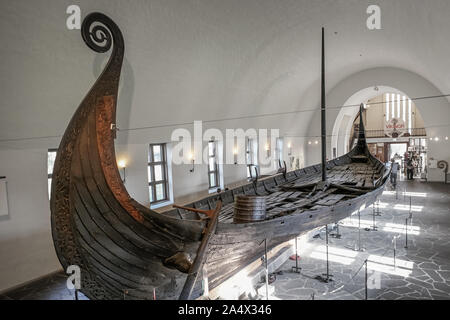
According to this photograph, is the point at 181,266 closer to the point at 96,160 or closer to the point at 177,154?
the point at 96,160

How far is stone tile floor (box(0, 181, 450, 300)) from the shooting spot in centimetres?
471

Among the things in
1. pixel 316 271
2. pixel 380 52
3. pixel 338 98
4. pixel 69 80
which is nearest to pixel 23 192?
pixel 69 80

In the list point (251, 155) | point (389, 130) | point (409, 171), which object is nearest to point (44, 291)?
point (251, 155)

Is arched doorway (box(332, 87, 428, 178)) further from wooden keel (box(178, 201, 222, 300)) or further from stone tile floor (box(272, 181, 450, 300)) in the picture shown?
wooden keel (box(178, 201, 222, 300))

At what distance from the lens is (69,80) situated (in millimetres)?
5527

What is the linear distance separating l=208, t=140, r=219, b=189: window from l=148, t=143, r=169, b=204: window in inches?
84.9

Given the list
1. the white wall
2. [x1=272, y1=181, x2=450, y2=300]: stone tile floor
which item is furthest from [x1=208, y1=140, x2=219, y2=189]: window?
the white wall

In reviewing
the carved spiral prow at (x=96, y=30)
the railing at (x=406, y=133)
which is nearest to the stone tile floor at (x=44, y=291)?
the carved spiral prow at (x=96, y=30)

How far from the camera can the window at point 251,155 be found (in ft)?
41.2

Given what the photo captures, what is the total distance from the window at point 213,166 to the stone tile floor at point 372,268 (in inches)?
174

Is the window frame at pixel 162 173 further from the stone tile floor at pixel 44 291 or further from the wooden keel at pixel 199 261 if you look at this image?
the wooden keel at pixel 199 261

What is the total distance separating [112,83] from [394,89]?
16.3 meters

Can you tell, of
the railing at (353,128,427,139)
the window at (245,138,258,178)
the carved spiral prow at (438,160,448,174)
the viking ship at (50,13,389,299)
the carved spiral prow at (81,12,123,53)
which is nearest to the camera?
the viking ship at (50,13,389,299)

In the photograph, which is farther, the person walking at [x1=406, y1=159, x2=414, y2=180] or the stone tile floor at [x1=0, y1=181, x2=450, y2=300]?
the person walking at [x1=406, y1=159, x2=414, y2=180]
